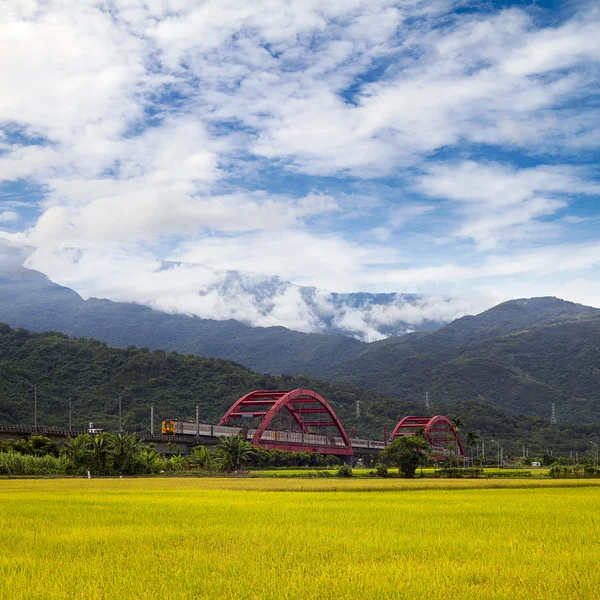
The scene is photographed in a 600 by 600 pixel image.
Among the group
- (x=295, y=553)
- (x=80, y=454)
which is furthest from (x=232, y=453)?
(x=295, y=553)

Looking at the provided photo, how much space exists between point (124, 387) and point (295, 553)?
446ft

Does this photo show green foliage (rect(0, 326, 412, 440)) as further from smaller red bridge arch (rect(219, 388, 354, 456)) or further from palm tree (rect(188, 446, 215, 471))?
palm tree (rect(188, 446, 215, 471))

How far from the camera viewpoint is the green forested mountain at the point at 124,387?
418 feet

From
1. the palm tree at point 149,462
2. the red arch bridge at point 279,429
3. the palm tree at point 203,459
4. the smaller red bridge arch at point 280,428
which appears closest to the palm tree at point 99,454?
the palm tree at point 149,462

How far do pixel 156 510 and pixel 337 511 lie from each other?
613 cm

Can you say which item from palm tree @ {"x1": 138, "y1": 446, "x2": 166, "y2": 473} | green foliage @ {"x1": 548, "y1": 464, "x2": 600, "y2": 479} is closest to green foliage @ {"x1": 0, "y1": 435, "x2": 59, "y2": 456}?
palm tree @ {"x1": 138, "y1": 446, "x2": 166, "y2": 473}

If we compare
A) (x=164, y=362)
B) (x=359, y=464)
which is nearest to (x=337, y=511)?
(x=359, y=464)

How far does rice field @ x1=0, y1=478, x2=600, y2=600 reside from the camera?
1157cm

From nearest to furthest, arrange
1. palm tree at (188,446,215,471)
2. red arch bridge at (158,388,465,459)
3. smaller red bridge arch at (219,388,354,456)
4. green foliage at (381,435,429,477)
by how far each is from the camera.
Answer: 1. green foliage at (381,435,429,477)
2. palm tree at (188,446,215,471)
3. red arch bridge at (158,388,465,459)
4. smaller red bridge arch at (219,388,354,456)

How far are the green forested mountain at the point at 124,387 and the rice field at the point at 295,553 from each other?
330 feet

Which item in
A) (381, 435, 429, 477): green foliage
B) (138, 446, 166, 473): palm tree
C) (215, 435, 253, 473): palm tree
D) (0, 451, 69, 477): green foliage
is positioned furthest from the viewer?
(215, 435, 253, 473): palm tree

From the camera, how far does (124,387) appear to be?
14588 cm

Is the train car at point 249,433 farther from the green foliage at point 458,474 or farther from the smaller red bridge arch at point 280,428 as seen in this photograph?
the green foliage at point 458,474

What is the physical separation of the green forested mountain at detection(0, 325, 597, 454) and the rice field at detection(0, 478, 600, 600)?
101 m
